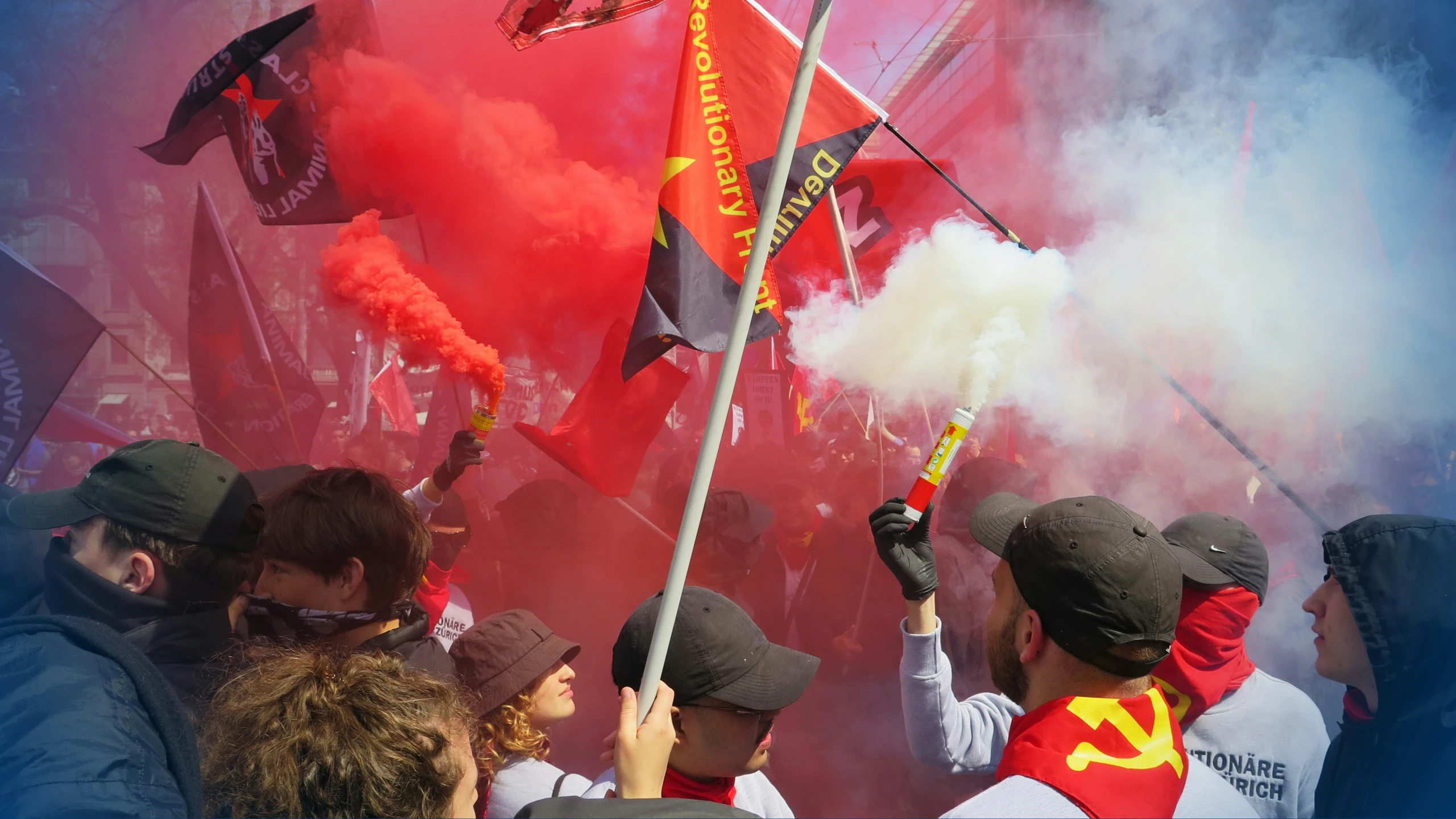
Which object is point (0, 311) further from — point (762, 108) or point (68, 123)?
point (762, 108)

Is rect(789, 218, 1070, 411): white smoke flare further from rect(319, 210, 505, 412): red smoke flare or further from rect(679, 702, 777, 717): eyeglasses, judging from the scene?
rect(319, 210, 505, 412): red smoke flare

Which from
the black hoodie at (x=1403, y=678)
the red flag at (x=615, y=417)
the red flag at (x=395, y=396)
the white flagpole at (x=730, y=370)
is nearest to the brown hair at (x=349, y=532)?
the white flagpole at (x=730, y=370)

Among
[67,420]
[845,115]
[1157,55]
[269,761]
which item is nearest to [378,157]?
[845,115]

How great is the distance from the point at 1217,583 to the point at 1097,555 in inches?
33.6

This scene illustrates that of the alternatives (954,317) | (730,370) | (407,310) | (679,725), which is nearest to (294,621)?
(679,725)

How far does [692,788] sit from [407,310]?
2.55 meters

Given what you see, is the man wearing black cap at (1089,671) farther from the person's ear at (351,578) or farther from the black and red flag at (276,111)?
the black and red flag at (276,111)

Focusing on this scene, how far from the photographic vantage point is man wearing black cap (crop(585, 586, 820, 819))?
1.58 meters

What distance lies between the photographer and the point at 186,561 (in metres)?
1.78

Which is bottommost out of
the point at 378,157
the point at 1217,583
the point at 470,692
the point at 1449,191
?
the point at 470,692

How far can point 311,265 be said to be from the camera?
5402 millimetres

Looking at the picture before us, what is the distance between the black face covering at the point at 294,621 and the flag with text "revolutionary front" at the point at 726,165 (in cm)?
129

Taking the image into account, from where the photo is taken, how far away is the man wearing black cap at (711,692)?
5.17 feet

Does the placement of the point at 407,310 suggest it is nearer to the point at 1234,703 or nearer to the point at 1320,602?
the point at 1234,703
